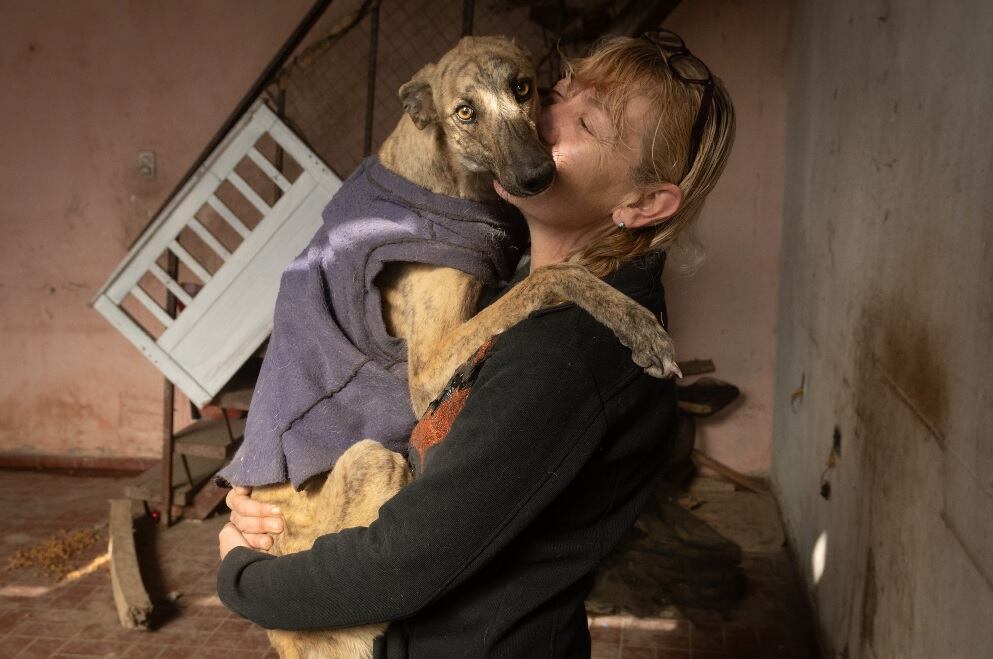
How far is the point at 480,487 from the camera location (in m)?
1.10

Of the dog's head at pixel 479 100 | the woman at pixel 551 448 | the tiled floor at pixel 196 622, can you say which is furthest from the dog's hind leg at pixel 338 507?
the tiled floor at pixel 196 622

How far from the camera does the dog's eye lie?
1.91m

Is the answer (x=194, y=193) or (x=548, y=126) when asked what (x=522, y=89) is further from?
(x=194, y=193)

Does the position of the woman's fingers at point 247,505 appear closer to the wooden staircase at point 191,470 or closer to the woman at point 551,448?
the woman at point 551,448

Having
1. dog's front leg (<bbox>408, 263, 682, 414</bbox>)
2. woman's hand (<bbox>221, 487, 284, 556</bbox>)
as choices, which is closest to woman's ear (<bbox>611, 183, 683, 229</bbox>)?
dog's front leg (<bbox>408, 263, 682, 414</bbox>)

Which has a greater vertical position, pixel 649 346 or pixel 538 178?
pixel 538 178

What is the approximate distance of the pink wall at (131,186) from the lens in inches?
191

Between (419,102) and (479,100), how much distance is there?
0.13 metres

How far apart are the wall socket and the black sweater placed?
434 cm

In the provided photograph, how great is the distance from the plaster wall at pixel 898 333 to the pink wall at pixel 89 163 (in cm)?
314

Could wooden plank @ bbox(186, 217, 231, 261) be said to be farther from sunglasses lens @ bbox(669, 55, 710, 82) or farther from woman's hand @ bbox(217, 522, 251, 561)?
sunglasses lens @ bbox(669, 55, 710, 82)

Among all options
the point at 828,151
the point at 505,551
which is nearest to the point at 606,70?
the point at 505,551

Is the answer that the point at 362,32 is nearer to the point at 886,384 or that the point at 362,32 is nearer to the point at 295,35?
the point at 295,35

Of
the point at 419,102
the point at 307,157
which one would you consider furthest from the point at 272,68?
the point at 419,102
